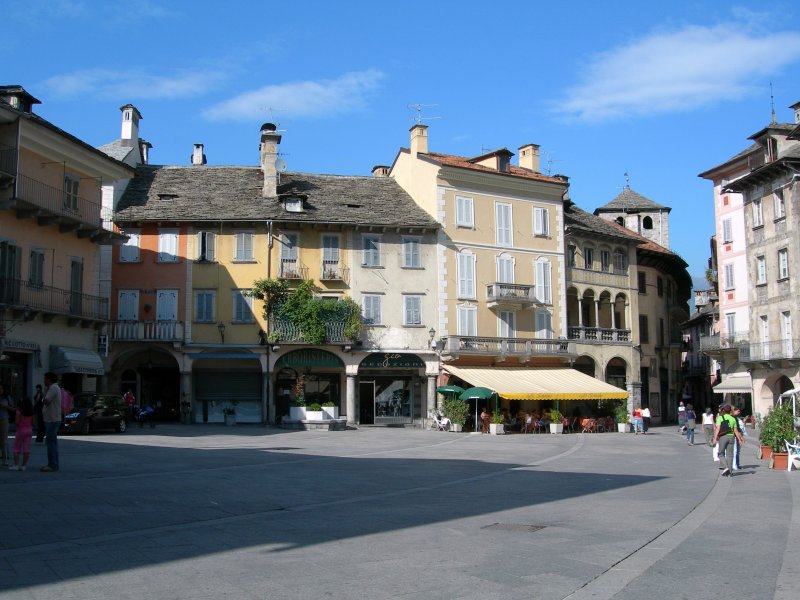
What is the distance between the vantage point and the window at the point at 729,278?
161ft

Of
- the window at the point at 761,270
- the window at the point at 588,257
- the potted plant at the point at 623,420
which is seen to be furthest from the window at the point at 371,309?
the window at the point at 761,270

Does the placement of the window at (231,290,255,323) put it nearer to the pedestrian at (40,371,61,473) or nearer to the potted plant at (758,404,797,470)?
the pedestrian at (40,371,61,473)

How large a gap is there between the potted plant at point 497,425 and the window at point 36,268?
65.2ft

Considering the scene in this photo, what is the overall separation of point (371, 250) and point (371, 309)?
298cm

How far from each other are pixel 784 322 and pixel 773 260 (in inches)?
130

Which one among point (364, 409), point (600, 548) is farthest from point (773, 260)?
point (600, 548)

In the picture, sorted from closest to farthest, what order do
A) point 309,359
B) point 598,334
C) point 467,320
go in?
point 309,359
point 467,320
point 598,334

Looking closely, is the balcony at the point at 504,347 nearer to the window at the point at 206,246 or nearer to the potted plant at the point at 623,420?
the potted plant at the point at 623,420

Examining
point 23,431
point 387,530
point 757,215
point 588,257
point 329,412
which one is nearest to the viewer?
point 387,530

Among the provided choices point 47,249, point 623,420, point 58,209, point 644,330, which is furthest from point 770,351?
point 47,249

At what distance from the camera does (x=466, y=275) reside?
145 feet

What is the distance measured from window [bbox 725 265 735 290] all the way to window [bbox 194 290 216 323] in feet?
95.5

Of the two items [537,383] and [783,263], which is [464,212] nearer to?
[537,383]

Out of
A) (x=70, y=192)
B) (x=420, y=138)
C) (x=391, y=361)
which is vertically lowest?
(x=391, y=361)
